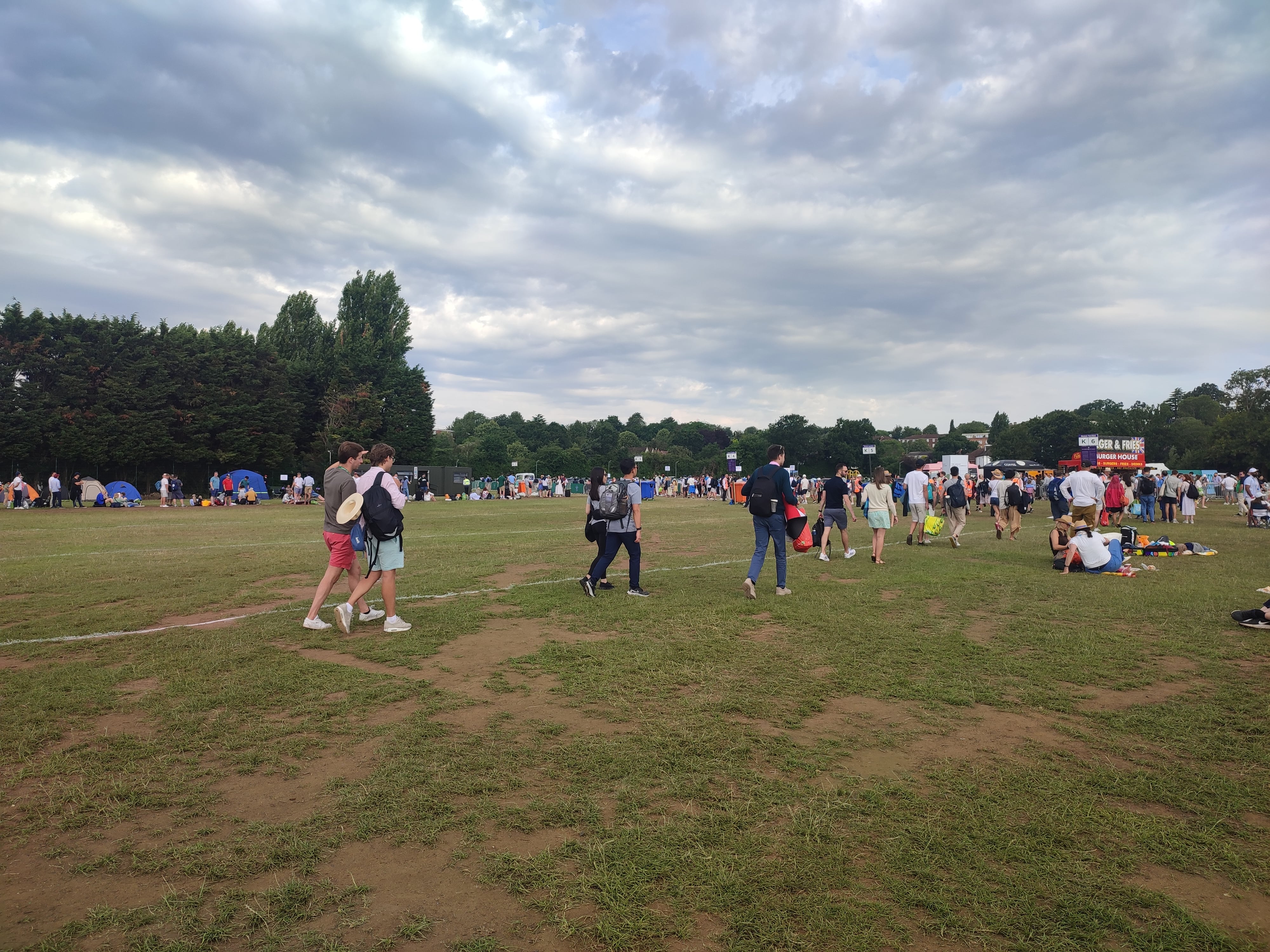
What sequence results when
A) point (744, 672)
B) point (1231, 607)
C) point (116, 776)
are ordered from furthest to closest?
point (1231, 607) < point (744, 672) < point (116, 776)

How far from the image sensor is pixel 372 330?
61.1 m

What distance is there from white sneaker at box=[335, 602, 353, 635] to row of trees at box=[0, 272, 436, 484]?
1778 inches

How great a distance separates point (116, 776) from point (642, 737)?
307 cm

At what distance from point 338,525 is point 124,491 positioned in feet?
122

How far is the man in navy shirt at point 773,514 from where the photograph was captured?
31.4ft

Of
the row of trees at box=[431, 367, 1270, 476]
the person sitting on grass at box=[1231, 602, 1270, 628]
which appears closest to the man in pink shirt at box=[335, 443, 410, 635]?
the person sitting on grass at box=[1231, 602, 1270, 628]

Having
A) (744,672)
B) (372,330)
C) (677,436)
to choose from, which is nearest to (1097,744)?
(744,672)

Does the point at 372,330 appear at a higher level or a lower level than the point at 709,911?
higher

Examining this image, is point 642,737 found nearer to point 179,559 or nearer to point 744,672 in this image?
point 744,672

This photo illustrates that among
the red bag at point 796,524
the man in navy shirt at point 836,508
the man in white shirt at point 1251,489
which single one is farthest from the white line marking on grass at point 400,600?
the man in white shirt at point 1251,489

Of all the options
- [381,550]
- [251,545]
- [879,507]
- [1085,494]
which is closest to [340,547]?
[381,550]

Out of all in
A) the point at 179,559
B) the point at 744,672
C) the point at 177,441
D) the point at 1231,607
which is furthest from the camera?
the point at 177,441

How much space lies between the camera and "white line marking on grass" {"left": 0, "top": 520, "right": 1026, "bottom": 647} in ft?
24.0

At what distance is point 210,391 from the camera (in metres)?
47.4
